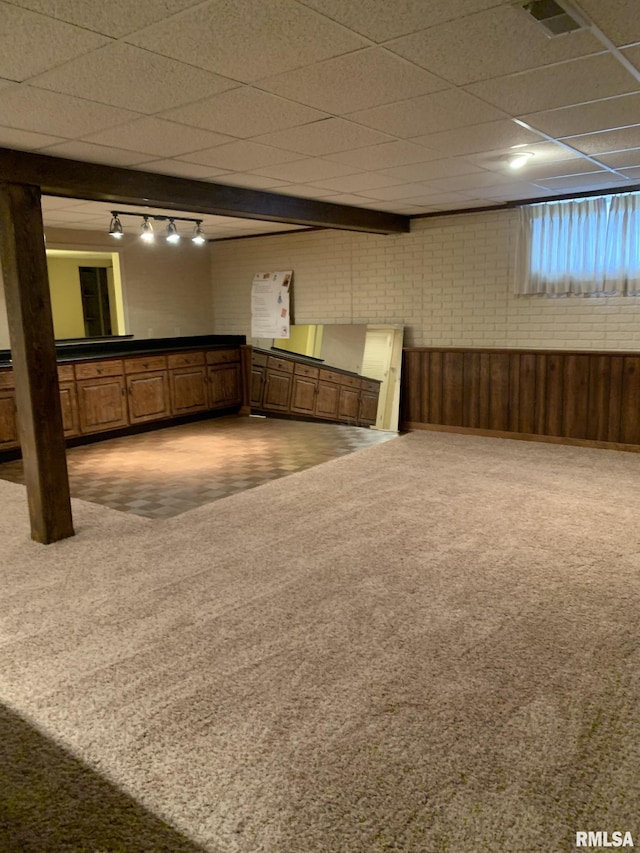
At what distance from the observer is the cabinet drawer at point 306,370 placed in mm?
7824

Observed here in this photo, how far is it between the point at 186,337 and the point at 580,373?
5.03 m

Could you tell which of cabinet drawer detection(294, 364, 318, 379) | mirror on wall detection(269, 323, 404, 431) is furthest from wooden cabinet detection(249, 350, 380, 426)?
mirror on wall detection(269, 323, 404, 431)

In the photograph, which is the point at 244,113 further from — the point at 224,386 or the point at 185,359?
the point at 224,386

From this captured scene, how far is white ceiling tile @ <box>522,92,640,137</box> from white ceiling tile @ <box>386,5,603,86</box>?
711mm

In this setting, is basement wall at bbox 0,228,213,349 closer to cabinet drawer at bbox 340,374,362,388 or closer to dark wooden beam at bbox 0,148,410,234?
cabinet drawer at bbox 340,374,362,388

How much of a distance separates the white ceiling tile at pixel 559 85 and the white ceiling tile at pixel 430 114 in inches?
3.4

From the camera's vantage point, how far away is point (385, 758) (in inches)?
79.5

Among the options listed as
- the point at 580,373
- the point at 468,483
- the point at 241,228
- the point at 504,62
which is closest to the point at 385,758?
the point at 504,62

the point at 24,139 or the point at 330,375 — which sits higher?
the point at 24,139

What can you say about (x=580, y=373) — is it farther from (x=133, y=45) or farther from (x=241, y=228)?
(x=133, y=45)

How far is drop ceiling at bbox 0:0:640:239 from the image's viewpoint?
204cm

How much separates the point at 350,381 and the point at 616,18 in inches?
216

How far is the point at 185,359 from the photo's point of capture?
7.79m

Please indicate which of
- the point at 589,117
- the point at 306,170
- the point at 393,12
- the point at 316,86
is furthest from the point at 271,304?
the point at 393,12
